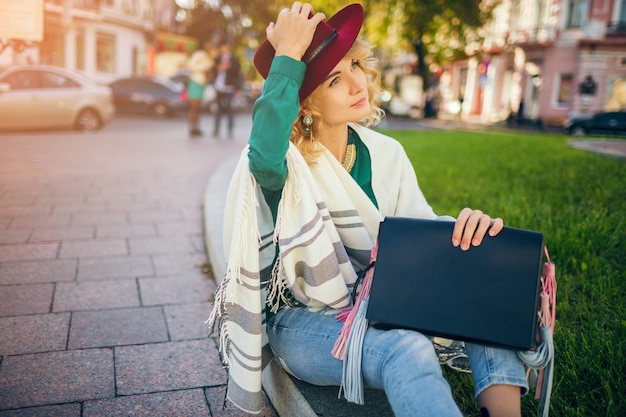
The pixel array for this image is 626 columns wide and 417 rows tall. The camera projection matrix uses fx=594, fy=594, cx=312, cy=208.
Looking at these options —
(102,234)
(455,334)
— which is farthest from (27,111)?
(455,334)

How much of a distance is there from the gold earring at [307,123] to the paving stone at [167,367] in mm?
1242

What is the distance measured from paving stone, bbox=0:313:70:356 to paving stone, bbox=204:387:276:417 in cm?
87

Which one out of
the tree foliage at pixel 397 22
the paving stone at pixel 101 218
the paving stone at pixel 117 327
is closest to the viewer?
the paving stone at pixel 117 327

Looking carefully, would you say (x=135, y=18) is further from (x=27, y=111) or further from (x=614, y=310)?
(x=614, y=310)

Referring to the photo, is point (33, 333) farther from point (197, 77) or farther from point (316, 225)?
point (197, 77)

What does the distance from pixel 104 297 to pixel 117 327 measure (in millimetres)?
498

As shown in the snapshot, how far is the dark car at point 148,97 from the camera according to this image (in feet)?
68.2

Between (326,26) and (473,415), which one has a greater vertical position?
(326,26)

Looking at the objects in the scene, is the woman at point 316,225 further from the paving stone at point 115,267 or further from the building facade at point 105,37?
the building facade at point 105,37

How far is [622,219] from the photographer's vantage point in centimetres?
429

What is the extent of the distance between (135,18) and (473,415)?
3389cm

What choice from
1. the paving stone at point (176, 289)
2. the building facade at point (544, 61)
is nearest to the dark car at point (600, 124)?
the building facade at point (544, 61)

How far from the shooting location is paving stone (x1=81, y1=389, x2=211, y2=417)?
94.1 inches

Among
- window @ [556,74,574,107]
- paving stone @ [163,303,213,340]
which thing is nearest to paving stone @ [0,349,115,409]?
paving stone @ [163,303,213,340]
